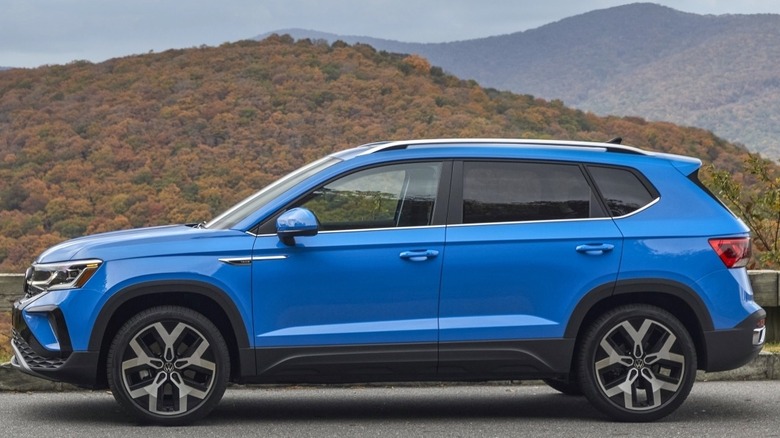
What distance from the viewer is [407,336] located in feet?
25.0

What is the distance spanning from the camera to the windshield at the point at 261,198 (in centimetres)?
784

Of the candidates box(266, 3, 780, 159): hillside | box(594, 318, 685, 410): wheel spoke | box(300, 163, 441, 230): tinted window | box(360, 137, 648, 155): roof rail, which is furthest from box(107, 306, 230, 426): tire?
box(266, 3, 780, 159): hillside

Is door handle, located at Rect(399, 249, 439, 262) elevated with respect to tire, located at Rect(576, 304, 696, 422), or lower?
elevated

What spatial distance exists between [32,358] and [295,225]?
1726mm

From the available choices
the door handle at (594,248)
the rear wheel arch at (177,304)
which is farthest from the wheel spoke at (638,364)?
the rear wheel arch at (177,304)

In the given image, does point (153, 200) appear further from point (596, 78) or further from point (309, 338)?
point (596, 78)

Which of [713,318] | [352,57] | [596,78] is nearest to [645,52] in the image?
[596,78]

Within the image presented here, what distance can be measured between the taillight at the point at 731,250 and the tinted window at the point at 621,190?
18.8 inches

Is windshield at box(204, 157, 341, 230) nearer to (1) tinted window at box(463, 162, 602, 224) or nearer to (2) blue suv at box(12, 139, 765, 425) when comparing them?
(2) blue suv at box(12, 139, 765, 425)

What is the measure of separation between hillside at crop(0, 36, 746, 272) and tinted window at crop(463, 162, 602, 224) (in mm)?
46502

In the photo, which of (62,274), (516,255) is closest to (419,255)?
(516,255)

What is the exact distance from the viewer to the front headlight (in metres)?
7.55

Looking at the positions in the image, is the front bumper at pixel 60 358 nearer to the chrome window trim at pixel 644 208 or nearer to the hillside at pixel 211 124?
the chrome window trim at pixel 644 208

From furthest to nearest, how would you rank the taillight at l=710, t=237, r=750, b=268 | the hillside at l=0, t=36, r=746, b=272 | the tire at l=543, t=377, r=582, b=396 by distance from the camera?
the hillside at l=0, t=36, r=746, b=272 < the tire at l=543, t=377, r=582, b=396 < the taillight at l=710, t=237, r=750, b=268
